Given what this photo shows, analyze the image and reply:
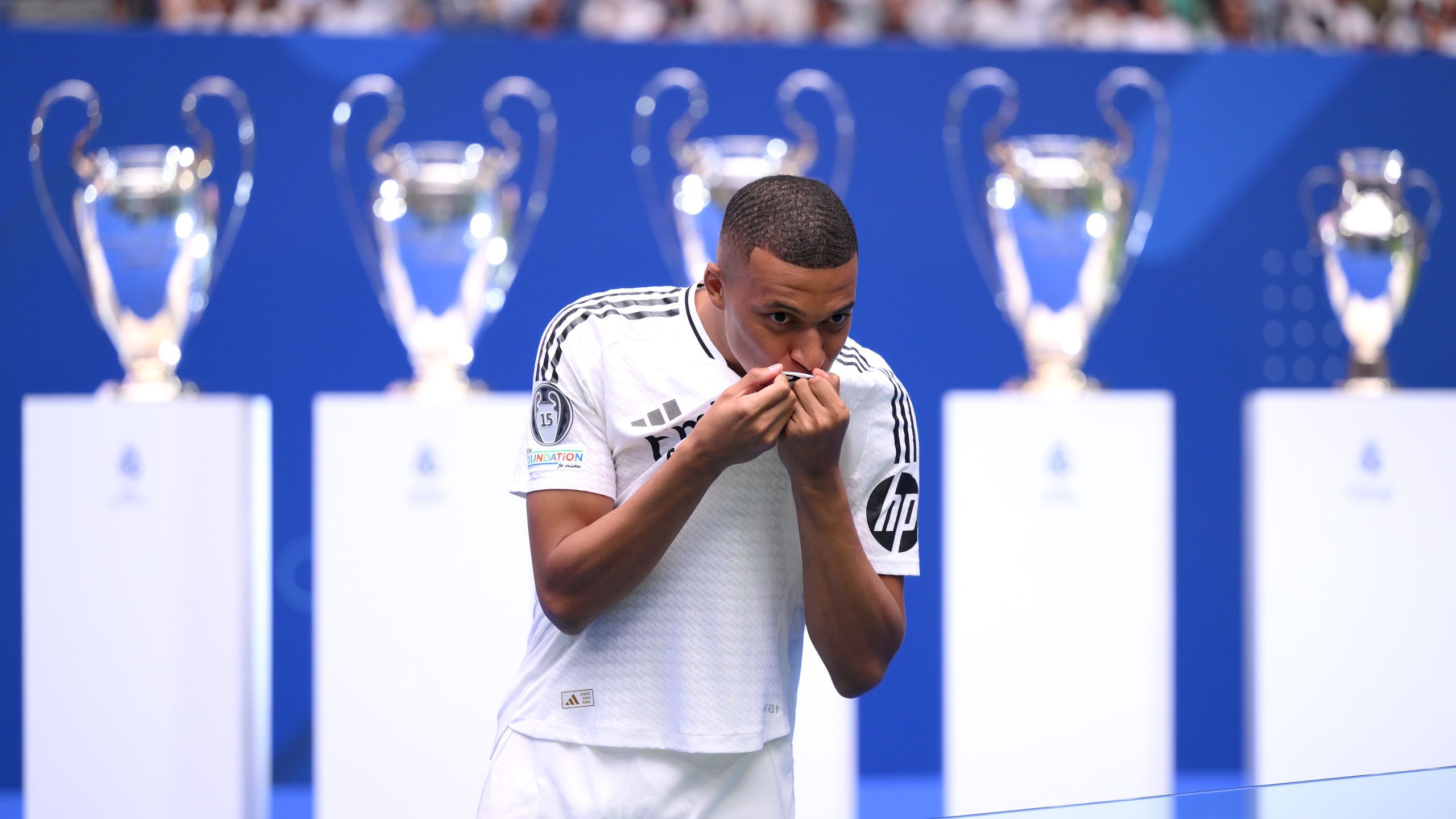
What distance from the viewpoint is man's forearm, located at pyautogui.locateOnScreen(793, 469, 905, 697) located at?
1202 millimetres

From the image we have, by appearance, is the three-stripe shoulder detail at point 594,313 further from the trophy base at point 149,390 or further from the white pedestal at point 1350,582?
the white pedestal at point 1350,582

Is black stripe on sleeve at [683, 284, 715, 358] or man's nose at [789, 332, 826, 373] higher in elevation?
black stripe on sleeve at [683, 284, 715, 358]

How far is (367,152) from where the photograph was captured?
364 centimetres

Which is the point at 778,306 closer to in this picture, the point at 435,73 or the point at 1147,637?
the point at 1147,637

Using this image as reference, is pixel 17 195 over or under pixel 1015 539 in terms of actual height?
over

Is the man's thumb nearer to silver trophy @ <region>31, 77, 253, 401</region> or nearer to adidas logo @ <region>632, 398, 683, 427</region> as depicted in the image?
adidas logo @ <region>632, 398, 683, 427</region>

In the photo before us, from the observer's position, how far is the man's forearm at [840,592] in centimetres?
120

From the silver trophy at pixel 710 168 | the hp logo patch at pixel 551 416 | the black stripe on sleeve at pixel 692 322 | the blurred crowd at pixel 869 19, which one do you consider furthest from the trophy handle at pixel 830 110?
the hp logo patch at pixel 551 416

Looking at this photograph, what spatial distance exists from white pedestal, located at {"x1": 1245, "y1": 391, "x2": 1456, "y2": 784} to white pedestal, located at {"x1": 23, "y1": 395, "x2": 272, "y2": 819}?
1859 mm

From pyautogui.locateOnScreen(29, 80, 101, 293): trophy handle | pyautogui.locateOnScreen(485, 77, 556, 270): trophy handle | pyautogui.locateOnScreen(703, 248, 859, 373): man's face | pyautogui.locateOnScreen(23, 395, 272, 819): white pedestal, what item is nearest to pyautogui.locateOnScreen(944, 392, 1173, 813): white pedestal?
pyautogui.locateOnScreen(485, 77, 556, 270): trophy handle

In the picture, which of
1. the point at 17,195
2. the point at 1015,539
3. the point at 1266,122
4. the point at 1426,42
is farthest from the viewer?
the point at 1426,42

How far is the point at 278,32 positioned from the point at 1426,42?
3099mm

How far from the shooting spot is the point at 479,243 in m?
2.82

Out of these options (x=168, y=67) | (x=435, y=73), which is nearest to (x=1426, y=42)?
(x=435, y=73)
